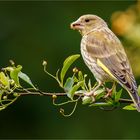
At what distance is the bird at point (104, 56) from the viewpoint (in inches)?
297

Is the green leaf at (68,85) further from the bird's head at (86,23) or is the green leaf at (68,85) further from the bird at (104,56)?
the bird's head at (86,23)

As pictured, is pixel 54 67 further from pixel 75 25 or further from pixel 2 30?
pixel 75 25

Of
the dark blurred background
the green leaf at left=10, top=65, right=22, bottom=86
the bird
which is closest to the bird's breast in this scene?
the bird

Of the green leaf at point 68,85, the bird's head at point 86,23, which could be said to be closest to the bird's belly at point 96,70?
the bird's head at point 86,23

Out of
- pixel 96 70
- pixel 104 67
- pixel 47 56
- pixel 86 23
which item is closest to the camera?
pixel 104 67

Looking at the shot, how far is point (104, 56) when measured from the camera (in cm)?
812

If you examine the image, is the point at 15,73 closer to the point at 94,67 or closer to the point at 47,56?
the point at 94,67

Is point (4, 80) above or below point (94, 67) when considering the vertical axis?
above

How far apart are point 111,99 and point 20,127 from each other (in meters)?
8.76

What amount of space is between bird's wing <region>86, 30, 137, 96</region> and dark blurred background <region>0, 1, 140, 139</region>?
17.1 feet

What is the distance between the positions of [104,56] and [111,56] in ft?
0.28

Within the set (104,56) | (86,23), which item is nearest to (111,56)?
(104,56)

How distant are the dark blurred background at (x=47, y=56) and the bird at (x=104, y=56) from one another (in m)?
4.89

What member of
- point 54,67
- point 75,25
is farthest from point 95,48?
point 54,67
